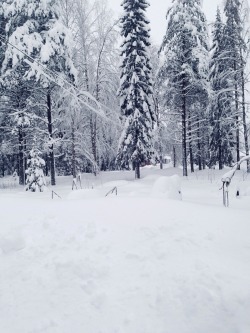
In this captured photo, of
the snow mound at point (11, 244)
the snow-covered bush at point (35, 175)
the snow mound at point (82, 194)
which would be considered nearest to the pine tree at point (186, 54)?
the snow-covered bush at point (35, 175)

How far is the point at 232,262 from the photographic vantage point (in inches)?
157

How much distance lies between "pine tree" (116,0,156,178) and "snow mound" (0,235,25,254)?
14492 millimetres

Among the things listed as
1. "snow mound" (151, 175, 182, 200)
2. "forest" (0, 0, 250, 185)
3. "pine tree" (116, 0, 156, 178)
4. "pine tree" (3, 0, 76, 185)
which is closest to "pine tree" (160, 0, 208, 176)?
"forest" (0, 0, 250, 185)

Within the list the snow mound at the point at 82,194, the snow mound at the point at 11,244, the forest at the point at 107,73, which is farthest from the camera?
the forest at the point at 107,73

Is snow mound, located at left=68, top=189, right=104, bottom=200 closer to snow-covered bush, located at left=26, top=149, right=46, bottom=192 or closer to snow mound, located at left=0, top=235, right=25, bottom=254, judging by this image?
snow mound, located at left=0, top=235, right=25, bottom=254

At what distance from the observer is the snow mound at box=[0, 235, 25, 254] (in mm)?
4801

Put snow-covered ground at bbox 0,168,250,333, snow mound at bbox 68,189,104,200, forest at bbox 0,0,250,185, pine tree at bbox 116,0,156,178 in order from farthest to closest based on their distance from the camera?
pine tree at bbox 116,0,156,178 → forest at bbox 0,0,250,185 → snow mound at bbox 68,189,104,200 → snow-covered ground at bbox 0,168,250,333

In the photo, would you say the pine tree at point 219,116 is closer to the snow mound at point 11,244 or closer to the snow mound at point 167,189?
the snow mound at point 167,189

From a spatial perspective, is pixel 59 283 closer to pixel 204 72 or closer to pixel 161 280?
pixel 161 280

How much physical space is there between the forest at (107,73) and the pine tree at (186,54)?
0.07 meters

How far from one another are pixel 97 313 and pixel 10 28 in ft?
54.2

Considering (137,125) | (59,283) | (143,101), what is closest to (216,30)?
(143,101)

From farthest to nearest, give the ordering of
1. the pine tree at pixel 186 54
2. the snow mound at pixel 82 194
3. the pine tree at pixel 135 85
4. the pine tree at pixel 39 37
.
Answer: the pine tree at pixel 135 85, the pine tree at pixel 186 54, the pine tree at pixel 39 37, the snow mound at pixel 82 194

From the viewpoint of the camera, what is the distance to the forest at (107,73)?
1520 cm
